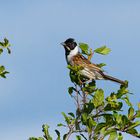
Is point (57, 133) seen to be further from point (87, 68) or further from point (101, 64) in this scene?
point (87, 68)

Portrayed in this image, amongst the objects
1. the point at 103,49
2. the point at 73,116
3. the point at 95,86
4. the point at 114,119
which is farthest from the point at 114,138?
the point at 103,49

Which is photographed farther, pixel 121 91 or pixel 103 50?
pixel 103 50

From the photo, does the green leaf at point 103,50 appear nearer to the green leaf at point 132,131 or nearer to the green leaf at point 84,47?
the green leaf at point 84,47

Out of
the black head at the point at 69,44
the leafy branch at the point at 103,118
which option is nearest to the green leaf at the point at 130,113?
the leafy branch at the point at 103,118

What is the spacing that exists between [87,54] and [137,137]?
1938 millimetres

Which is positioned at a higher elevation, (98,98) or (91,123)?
(98,98)

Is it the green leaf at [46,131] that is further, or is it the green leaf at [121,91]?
the green leaf at [121,91]

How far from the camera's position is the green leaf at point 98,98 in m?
6.29

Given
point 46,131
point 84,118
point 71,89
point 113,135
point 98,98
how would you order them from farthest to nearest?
point 71,89 → point 98,98 → point 46,131 → point 84,118 → point 113,135

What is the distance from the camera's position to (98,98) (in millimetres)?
6371

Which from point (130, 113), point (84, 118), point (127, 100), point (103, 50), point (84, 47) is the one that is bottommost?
point (84, 118)

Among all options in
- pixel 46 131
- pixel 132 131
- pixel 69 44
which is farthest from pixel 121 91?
pixel 69 44

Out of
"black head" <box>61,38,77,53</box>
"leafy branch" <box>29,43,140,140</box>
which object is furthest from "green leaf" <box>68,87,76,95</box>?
"black head" <box>61,38,77,53</box>

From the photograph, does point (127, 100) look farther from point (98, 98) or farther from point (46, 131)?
point (46, 131)
